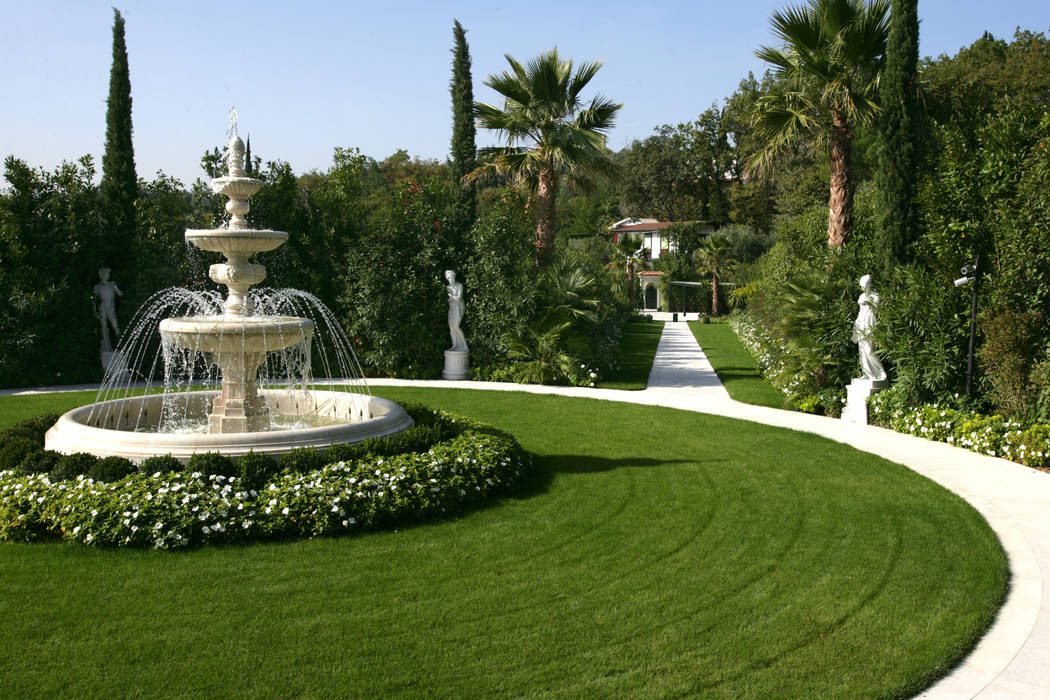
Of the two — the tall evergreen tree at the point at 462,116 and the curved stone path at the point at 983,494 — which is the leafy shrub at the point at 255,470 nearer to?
the curved stone path at the point at 983,494

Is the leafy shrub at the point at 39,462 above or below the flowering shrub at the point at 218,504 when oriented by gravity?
above

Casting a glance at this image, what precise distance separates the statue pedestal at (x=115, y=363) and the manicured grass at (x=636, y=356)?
411 inches

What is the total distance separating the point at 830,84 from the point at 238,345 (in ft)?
36.7

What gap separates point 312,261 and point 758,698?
16.9 metres

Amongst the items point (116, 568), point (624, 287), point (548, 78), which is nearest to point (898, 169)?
point (548, 78)

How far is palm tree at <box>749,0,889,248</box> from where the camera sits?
1455 centimetres

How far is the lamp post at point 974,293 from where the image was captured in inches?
449

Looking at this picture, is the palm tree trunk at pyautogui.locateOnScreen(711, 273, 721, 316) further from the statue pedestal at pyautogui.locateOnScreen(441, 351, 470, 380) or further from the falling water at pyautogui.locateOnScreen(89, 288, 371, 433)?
the falling water at pyautogui.locateOnScreen(89, 288, 371, 433)

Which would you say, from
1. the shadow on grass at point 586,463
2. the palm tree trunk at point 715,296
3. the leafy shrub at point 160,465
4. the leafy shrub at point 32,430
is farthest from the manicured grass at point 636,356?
the leafy shrub at point 160,465

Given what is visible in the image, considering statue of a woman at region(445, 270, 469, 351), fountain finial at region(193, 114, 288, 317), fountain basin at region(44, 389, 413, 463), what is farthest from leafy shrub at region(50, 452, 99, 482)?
statue of a woman at region(445, 270, 469, 351)

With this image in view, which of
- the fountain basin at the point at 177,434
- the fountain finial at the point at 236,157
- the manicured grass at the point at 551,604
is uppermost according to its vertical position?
the fountain finial at the point at 236,157

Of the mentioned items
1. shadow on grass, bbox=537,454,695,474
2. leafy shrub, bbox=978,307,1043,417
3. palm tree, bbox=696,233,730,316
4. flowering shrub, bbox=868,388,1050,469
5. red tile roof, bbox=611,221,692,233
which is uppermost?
red tile roof, bbox=611,221,692,233

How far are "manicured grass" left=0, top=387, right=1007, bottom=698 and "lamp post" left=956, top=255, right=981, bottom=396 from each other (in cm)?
341

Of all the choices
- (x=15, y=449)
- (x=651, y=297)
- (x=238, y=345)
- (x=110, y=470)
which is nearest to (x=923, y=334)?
(x=238, y=345)
